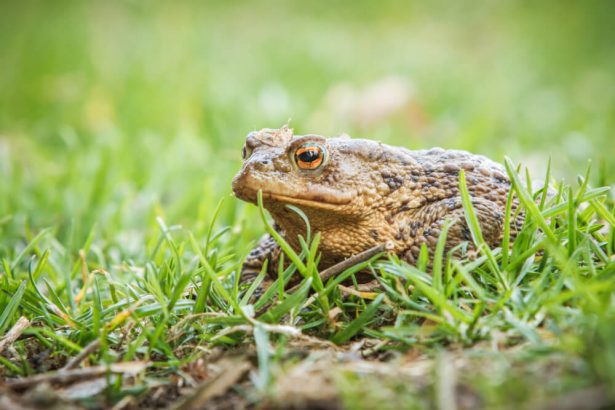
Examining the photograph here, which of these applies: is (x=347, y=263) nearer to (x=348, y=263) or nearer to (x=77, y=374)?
(x=348, y=263)

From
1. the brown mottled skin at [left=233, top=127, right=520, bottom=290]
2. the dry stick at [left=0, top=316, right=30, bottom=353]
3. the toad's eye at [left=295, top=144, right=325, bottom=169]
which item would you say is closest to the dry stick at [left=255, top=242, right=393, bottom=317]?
the brown mottled skin at [left=233, top=127, right=520, bottom=290]

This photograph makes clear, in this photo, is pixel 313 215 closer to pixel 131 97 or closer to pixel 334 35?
pixel 131 97

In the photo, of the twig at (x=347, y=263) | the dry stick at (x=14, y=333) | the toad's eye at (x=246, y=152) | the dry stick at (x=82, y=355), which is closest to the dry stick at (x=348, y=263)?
the twig at (x=347, y=263)

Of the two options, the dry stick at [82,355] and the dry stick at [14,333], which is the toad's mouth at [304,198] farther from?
the dry stick at [14,333]

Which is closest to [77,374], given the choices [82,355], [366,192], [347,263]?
[82,355]

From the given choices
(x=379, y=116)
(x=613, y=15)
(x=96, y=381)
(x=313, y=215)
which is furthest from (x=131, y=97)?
(x=613, y=15)
